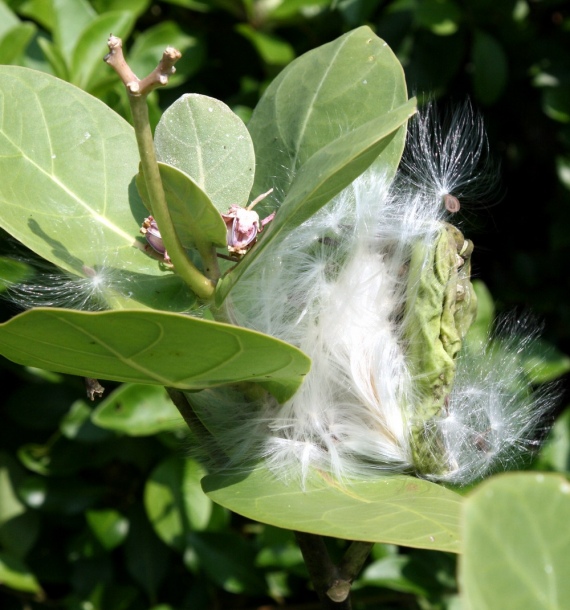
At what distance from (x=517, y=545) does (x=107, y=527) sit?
1.72 m

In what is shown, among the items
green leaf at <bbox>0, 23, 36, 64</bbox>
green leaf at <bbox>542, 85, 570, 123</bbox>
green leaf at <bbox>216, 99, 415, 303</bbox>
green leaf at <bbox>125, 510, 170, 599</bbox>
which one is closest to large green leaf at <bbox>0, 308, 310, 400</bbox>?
green leaf at <bbox>216, 99, 415, 303</bbox>

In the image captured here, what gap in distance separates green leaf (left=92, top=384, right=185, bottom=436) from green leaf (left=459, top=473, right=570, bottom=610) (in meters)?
1.29

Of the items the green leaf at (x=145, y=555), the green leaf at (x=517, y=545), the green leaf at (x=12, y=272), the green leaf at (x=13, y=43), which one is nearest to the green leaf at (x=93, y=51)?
the green leaf at (x=13, y=43)

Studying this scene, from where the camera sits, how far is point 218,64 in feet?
7.80

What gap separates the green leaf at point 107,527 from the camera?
2082mm

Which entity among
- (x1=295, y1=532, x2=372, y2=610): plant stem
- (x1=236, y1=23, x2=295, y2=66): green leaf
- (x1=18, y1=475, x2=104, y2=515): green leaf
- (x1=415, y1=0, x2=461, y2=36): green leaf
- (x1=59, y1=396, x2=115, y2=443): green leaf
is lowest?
(x1=18, y1=475, x2=104, y2=515): green leaf

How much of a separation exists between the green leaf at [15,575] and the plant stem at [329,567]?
1.29 m

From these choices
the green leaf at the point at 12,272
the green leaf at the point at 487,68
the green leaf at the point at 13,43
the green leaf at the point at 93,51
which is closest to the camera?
the green leaf at the point at 12,272

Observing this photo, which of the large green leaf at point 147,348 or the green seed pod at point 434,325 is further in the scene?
the green seed pod at point 434,325

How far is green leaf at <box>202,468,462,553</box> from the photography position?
2.61 feet

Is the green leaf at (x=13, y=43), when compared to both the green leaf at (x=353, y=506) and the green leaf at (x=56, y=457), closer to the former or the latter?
the green leaf at (x=56, y=457)

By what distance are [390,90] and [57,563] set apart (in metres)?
1.76

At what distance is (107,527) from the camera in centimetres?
209

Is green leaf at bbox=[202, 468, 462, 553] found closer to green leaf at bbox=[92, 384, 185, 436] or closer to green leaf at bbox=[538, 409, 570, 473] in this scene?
green leaf at bbox=[92, 384, 185, 436]
